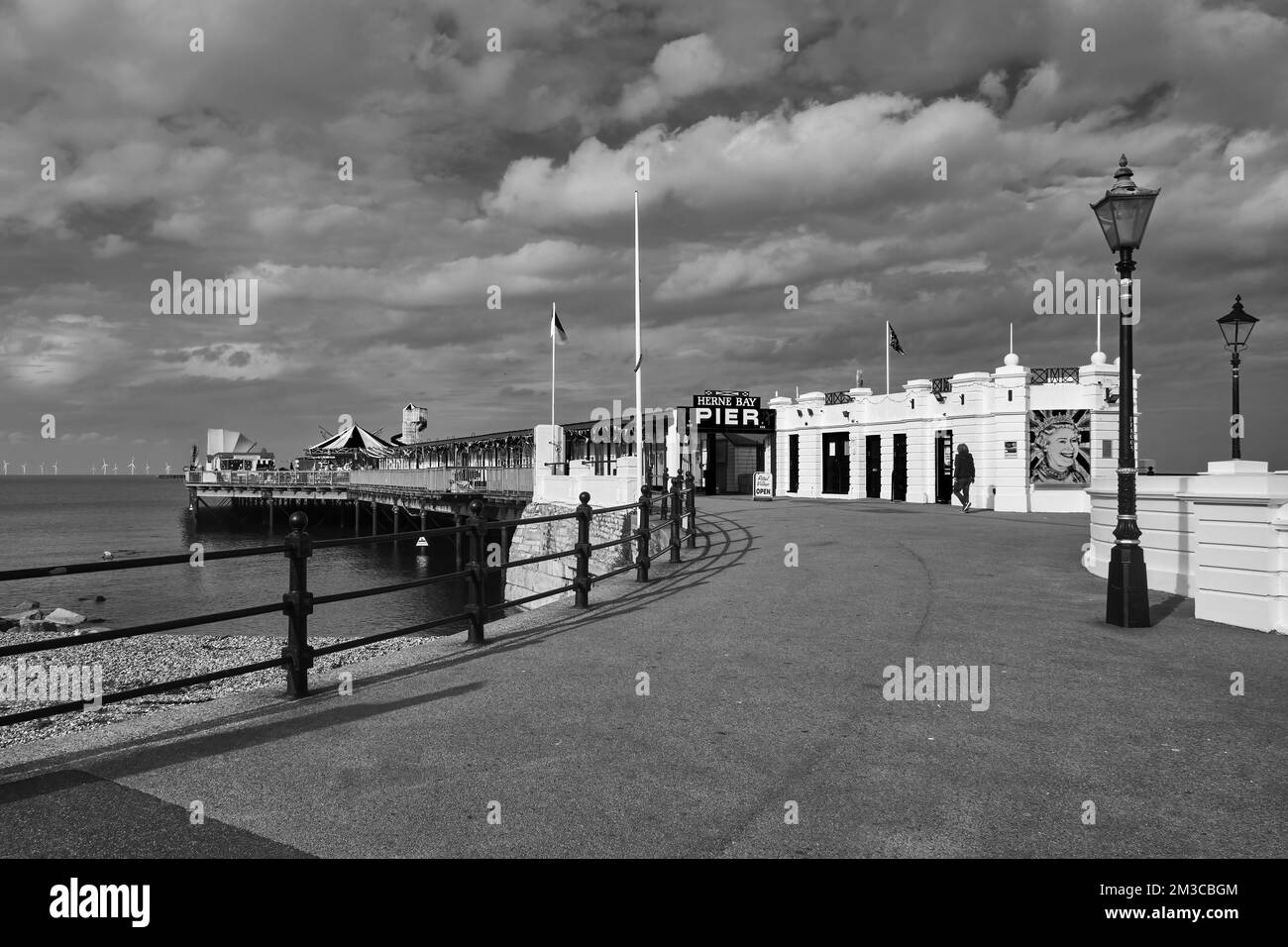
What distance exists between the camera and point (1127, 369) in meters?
8.61

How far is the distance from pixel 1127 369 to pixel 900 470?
26095mm

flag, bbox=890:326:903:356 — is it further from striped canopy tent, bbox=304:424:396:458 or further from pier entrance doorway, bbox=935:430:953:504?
striped canopy tent, bbox=304:424:396:458

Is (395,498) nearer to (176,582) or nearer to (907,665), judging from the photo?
(176,582)

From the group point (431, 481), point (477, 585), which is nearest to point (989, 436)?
point (477, 585)

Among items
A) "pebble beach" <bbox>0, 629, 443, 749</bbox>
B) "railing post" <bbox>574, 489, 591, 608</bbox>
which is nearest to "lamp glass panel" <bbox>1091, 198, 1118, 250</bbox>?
"railing post" <bbox>574, 489, 591, 608</bbox>

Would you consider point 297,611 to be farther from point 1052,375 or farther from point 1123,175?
point 1052,375

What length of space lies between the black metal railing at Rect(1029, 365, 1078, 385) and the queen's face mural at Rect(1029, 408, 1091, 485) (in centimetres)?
148

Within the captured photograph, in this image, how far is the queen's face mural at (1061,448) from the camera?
91.7 ft

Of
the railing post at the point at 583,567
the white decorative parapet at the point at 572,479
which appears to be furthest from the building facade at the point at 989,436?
the railing post at the point at 583,567

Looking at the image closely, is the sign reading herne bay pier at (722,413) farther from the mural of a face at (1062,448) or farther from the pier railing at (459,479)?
the mural of a face at (1062,448)

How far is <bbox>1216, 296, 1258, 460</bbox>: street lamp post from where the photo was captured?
14.6 meters
